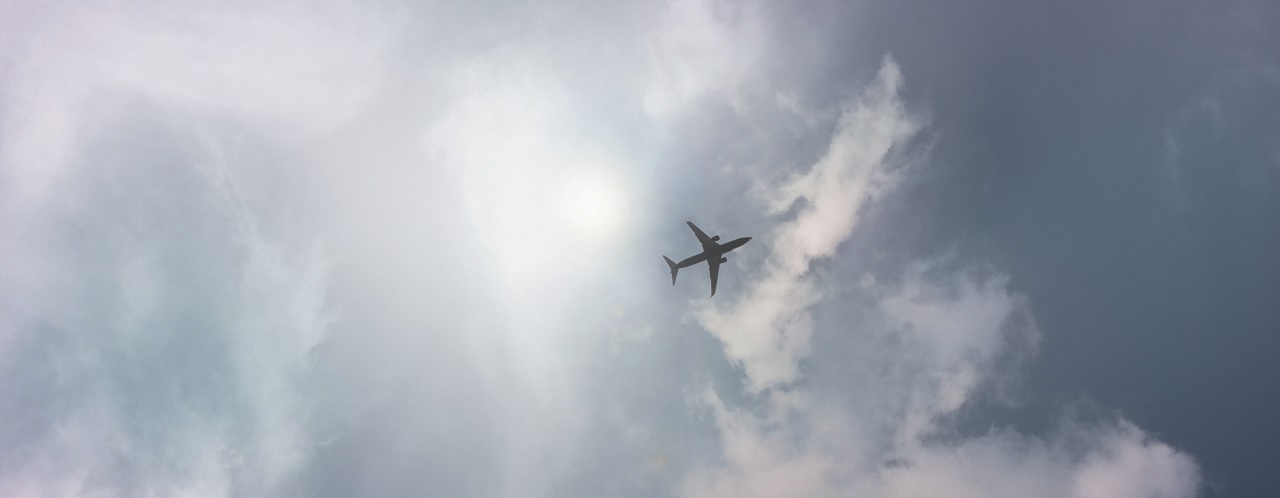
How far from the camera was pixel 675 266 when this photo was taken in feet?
455

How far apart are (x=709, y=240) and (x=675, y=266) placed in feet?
48.9

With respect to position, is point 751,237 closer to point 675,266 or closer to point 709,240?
point 709,240

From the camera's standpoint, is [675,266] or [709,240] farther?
[675,266]

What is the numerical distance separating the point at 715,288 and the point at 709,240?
57.2ft

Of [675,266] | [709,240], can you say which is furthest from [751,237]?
[675,266]

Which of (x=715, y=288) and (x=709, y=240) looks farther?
(x=715, y=288)

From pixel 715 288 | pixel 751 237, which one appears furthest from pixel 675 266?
pixel 751 237

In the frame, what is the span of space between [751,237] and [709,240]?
1194cm

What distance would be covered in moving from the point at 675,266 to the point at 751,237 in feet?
72.7

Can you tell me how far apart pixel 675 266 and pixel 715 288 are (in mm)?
12721

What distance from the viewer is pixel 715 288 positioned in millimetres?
139125

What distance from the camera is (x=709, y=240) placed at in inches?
5044

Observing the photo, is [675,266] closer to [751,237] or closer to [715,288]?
[715,288]
